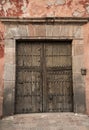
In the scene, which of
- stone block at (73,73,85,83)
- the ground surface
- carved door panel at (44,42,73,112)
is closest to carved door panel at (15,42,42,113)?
carved door panel at (44,42,73,112)

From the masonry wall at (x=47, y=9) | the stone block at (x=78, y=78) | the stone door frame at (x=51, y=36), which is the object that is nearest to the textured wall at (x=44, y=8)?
the masonry wall at (x=47, y=9)

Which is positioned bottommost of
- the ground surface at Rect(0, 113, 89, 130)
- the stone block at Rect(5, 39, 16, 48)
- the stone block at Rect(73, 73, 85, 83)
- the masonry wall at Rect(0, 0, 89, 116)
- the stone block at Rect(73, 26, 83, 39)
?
the ground surface at Rect(0, 113, 89, 130)

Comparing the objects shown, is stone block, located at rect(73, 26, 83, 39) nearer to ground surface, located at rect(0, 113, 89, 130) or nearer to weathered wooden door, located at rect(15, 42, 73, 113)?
weathered wooden door, located at rect(15, 42, 73, 113)

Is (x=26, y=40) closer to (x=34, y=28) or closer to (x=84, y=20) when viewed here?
(x=34, y=28)

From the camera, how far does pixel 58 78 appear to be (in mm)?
7484

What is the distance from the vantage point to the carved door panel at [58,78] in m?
7.39

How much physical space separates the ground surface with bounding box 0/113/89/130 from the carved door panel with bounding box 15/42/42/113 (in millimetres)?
302

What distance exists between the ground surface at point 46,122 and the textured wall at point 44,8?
7.02 ft

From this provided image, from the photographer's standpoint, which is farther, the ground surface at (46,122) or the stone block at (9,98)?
the stone block at (9,98)

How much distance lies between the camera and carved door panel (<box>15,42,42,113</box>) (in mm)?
7352

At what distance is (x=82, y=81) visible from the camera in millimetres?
7281

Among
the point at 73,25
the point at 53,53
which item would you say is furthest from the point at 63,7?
the point at 53,53

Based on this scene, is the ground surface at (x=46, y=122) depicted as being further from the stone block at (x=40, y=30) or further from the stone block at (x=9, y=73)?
the stone block at (x=40, y=30)

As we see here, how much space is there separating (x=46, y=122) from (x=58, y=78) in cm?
112
